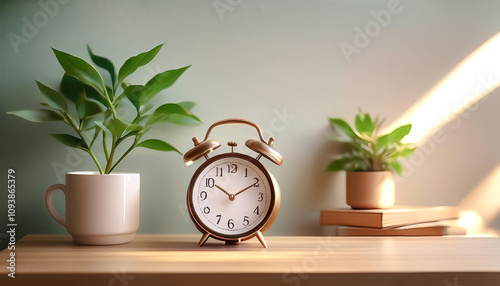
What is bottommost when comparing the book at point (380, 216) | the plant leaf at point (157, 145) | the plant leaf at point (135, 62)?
the book at point (380, 216)

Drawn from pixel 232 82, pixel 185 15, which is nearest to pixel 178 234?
pixel 232 82

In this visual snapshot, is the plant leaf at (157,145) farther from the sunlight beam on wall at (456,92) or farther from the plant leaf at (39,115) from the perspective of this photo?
the sunlight beam on wall at (456,92)

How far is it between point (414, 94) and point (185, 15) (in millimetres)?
729

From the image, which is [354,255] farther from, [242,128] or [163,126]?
[163,126]

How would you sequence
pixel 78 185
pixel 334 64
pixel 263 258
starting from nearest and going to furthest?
pixel 263 258
pixel 78 185
pixel 334 64

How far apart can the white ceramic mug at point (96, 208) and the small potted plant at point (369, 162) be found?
594mm

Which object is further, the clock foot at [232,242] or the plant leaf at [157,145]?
the plant leaf at [157,145]

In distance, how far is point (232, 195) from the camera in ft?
3.42

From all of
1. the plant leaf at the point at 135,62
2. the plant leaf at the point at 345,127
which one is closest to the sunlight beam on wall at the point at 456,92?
the plant leaf at the point at 345,127

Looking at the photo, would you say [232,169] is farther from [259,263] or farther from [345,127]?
[345,127]

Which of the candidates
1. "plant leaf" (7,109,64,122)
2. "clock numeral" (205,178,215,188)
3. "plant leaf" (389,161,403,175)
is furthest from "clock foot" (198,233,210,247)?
"plant leaf" (389,161,403,175)

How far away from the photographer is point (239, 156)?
1067 millimetres

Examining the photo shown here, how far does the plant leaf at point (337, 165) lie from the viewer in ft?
4.26

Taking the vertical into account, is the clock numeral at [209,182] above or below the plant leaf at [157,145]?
below
